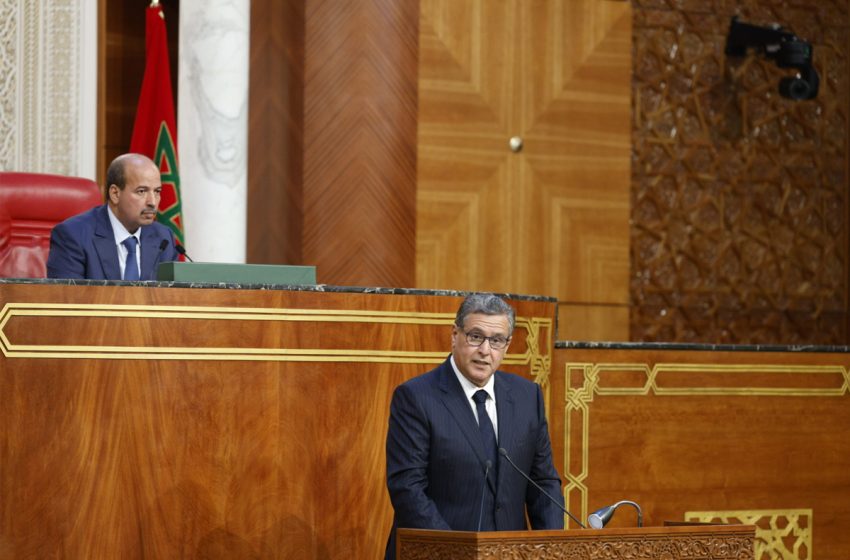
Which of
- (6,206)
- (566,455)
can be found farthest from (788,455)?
(6,206)

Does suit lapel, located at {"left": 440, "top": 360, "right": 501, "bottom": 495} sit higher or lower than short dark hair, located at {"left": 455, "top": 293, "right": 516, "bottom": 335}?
lower

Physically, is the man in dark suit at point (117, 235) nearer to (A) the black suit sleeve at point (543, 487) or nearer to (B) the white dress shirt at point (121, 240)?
(B) the white dress shirt at point (121, 240)

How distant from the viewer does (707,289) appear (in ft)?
26.9

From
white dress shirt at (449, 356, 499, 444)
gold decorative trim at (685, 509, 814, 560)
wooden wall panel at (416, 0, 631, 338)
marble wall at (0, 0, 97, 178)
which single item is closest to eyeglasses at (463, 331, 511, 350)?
white dress shirt at (449, 356, 499, 444)

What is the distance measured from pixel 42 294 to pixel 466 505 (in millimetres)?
1469

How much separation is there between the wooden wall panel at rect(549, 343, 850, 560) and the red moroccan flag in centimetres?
221

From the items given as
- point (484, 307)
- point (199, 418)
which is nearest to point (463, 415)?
point (484, 307)

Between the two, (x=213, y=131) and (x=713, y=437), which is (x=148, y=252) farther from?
(x=713, y=437)

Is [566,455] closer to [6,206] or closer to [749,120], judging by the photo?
[6,206]

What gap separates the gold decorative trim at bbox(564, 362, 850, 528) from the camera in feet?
17.3

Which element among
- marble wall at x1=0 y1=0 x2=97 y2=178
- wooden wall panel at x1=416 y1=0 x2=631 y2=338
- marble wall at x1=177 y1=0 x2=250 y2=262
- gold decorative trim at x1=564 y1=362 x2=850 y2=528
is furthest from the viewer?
wooden wall panel at x1=416 y1=0 x2=631 y2=338

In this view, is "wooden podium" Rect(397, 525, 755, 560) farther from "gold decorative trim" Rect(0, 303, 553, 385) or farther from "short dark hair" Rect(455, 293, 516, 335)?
"gold decorative trim" Rect(0, 303, 553, 385)

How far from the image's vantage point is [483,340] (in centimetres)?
360

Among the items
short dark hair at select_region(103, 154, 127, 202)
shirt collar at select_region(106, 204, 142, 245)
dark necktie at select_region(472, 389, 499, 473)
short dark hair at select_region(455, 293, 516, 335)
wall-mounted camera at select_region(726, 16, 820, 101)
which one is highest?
wall-mounted camera at select_region(726, 16, 820, 101)
